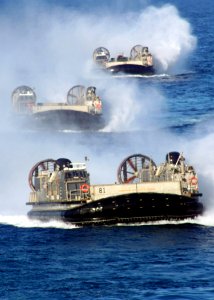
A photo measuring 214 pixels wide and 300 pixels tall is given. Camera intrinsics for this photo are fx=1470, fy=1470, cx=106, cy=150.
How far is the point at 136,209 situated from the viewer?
7725cm

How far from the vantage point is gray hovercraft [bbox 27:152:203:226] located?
253ft

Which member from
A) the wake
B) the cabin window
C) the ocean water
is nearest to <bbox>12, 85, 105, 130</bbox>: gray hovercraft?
the ocean water

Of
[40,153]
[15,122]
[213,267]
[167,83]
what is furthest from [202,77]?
[213,267]

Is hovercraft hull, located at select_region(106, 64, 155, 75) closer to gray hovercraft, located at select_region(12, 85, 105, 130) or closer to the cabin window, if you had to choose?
gray hovercraft, located at select_region(12, 85, 105, 130)

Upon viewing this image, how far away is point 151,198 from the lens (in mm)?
77188

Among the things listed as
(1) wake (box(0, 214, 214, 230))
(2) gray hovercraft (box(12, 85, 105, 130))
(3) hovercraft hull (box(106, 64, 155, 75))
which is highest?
(3) hovercraft hull (box(106, 64, 155, 75))

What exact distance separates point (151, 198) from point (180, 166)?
3809mm

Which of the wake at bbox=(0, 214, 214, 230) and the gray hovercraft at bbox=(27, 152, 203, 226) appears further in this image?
the wake at bbox=(0, 214, 214, 230)

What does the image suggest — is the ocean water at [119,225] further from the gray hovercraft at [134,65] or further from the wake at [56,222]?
the gray hovercraft at [134,65]

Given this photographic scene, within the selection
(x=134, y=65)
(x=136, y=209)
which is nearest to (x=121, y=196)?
(x=136, y=209)

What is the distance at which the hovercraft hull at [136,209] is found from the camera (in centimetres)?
7719

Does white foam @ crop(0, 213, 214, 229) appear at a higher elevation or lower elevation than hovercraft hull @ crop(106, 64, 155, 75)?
lower

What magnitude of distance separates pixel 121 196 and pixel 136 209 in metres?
1.05

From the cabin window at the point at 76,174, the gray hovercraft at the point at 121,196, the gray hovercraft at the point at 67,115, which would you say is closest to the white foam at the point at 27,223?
the gray hovercraft at the point at 121,196
